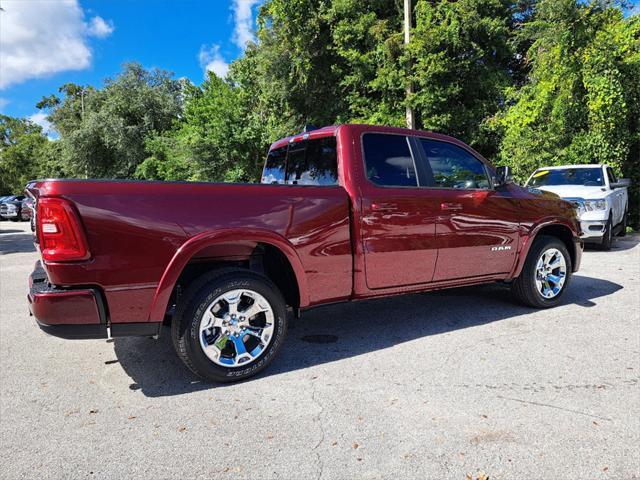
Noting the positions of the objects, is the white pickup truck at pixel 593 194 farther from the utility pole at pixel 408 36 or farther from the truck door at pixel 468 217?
the utility pole at pixel 408 36

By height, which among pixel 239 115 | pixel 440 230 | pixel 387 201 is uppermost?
pixel 239 115

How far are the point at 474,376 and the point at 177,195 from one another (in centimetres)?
254

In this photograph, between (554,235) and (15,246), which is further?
(15,246)

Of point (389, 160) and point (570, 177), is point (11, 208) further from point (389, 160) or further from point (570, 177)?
point (389, 160)

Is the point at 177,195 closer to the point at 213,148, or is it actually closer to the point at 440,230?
the point at 440,230

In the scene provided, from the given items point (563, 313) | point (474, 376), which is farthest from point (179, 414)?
point (563, 313)

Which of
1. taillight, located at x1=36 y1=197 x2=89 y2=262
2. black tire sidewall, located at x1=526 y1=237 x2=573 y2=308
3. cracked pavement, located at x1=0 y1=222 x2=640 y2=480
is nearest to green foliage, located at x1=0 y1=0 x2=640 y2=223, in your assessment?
black tire sidewall, located at x1=526 y1=237 x2=573 y2=308

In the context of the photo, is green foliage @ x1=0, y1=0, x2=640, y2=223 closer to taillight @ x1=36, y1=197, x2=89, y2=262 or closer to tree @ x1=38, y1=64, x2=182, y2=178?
tree @ x1=38, y1=64, x2=182, y2=178

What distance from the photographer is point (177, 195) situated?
3051mm

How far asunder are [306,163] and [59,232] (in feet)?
7.40

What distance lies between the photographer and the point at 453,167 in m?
4.58

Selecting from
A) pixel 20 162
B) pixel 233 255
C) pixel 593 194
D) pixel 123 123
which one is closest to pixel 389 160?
pixel 233 255

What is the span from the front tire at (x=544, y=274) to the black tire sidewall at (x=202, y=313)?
9.98 ft

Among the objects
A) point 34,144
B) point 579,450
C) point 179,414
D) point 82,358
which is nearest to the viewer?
point 579,450
